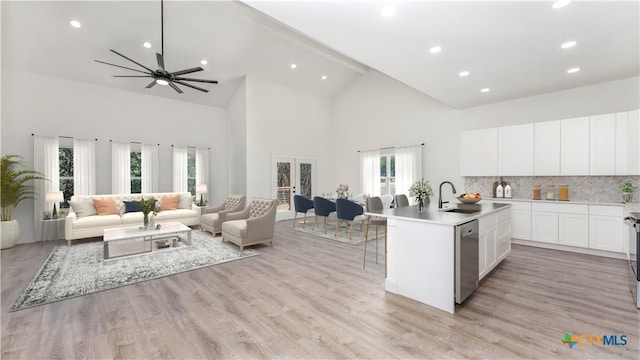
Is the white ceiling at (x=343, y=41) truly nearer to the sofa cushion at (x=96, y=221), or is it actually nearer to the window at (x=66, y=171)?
the window at (x=66, y=171)

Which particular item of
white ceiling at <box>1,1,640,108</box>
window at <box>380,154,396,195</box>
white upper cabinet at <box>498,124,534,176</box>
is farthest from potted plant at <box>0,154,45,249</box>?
white upper cabinet at <box>498,124,534,176</box>

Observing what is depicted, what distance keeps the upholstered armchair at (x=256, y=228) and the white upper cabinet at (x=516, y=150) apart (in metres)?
4.73

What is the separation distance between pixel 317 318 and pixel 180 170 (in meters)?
6.48

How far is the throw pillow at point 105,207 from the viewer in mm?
5723

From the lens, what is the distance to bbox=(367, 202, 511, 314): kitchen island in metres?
2.54

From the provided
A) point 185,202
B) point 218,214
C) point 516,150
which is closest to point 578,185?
point 516,150

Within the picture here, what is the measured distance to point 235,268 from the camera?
3836 mm

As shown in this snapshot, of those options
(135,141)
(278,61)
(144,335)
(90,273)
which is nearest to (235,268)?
(144,335)

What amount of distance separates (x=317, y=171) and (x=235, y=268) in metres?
5.52

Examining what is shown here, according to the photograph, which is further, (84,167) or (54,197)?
(84,167)

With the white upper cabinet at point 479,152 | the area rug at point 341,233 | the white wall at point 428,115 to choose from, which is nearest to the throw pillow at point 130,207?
the area rug at point 341,233

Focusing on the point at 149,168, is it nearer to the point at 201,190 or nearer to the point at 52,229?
the point at 201,190

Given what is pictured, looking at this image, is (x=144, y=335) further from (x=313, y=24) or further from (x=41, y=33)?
(x=41, y=33)

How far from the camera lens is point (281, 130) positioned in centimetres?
805
